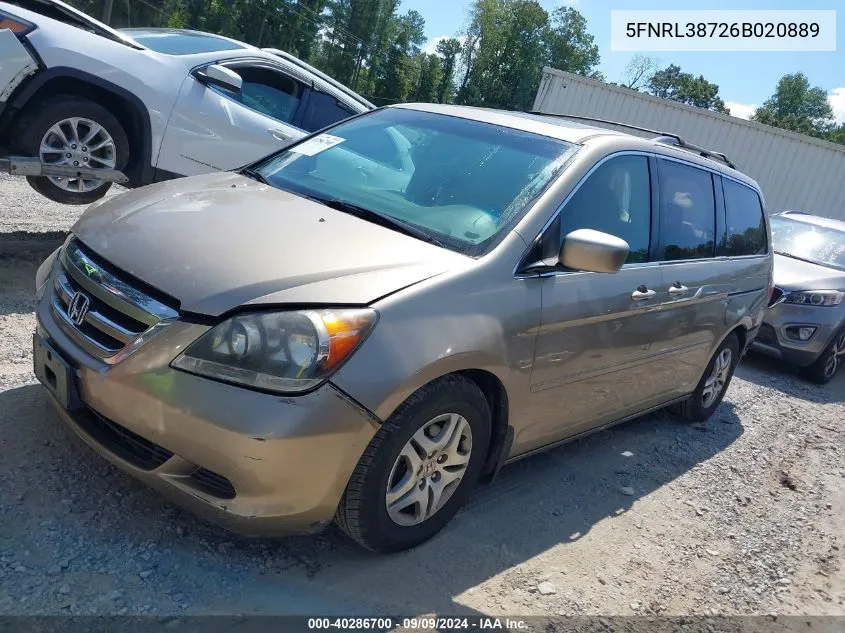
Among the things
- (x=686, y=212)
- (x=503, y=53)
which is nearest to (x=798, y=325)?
(x=686, y=212)

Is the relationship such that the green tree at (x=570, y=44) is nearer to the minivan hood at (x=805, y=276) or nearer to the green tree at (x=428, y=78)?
the green tree at (x=428, y=78)

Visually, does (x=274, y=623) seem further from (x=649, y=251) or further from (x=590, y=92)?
(x=590, y=92)

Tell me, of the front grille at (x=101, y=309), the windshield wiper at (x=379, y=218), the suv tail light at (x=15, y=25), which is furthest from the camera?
the suv tail light at (x=15, y=25)

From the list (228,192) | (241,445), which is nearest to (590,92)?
(228,192)

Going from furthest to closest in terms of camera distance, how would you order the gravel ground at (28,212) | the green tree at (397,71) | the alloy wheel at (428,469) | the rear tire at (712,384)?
the green tree at (397,71), the gravel ground at (28,212), the rear tire at (712,384), the alloy wheel at (428,469)

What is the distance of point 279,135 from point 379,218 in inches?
130

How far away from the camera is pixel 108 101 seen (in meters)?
5.30

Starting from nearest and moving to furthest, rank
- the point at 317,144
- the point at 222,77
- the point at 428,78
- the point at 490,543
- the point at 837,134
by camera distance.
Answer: the point at 490,543 → the point at 317,144 → the point at 222,77 → the point at 428,78 → the point at 837,134

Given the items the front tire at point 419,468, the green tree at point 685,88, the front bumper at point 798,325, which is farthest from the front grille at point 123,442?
the green tree at point 685,88

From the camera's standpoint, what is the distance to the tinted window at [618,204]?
3422 millimetres

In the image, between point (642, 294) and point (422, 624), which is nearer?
point (422, 624)

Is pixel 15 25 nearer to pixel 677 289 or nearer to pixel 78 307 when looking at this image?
pixel 78 307

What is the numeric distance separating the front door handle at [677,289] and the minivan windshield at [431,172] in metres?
1.07

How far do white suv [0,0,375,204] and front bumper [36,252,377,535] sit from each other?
9.97 ft
